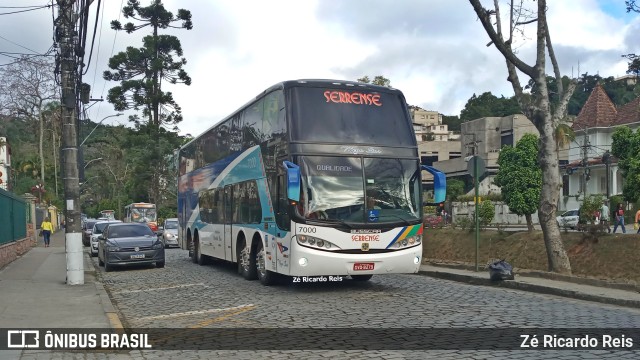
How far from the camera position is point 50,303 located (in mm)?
12031

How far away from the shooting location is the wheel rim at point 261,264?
554 inches

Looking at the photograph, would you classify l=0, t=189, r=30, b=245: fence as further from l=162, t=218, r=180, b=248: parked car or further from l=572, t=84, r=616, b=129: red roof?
l=572, t=84, r=616, b=129: red roof

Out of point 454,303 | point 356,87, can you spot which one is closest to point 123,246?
point 356,87

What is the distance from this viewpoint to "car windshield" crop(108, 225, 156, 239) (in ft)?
67.3

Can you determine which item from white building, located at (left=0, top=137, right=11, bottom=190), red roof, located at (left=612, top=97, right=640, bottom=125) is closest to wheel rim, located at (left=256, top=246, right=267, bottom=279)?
white building, located at (left=0, top=137, right=11, bottom=190)

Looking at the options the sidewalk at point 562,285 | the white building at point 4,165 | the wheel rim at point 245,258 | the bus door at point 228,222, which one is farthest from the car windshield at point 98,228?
the sidewalk at point 562,285

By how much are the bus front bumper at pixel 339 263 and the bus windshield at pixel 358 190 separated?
2.15 feet

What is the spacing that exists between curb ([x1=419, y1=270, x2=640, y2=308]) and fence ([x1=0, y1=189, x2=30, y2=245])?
46.3 ft

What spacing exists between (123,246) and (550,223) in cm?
1242

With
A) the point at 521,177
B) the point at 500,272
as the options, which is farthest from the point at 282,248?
the point at 521,177

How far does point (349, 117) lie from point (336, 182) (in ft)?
4.88

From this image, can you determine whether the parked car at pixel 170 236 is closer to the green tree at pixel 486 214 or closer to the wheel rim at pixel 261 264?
the green tree at pixel 486 214

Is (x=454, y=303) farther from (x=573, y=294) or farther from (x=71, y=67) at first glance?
(x=71, y=67)

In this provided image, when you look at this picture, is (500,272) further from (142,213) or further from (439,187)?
(142,213)
